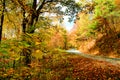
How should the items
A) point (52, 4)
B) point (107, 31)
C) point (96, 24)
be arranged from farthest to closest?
point (107, 31) → point (96, 24) → point (52, 4)

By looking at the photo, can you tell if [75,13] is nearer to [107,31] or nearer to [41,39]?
[41,39]

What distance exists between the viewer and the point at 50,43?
704 centimetres

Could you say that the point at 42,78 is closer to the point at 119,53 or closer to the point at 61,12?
the point at 61,12

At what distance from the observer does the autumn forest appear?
15.0 feet

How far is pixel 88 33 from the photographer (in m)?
38.8

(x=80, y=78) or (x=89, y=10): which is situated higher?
(x=89, y=10)

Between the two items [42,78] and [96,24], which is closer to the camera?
[42,78]

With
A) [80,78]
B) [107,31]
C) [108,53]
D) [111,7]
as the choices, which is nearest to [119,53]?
[108,53]

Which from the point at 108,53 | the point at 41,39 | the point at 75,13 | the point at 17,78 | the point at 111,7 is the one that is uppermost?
the point at 111,7

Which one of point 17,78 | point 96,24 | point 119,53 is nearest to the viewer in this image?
point 17,78

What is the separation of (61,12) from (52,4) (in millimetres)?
986

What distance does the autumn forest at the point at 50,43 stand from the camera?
180 inches

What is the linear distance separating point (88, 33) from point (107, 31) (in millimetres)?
3361

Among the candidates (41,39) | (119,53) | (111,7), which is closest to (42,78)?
(41,39)
